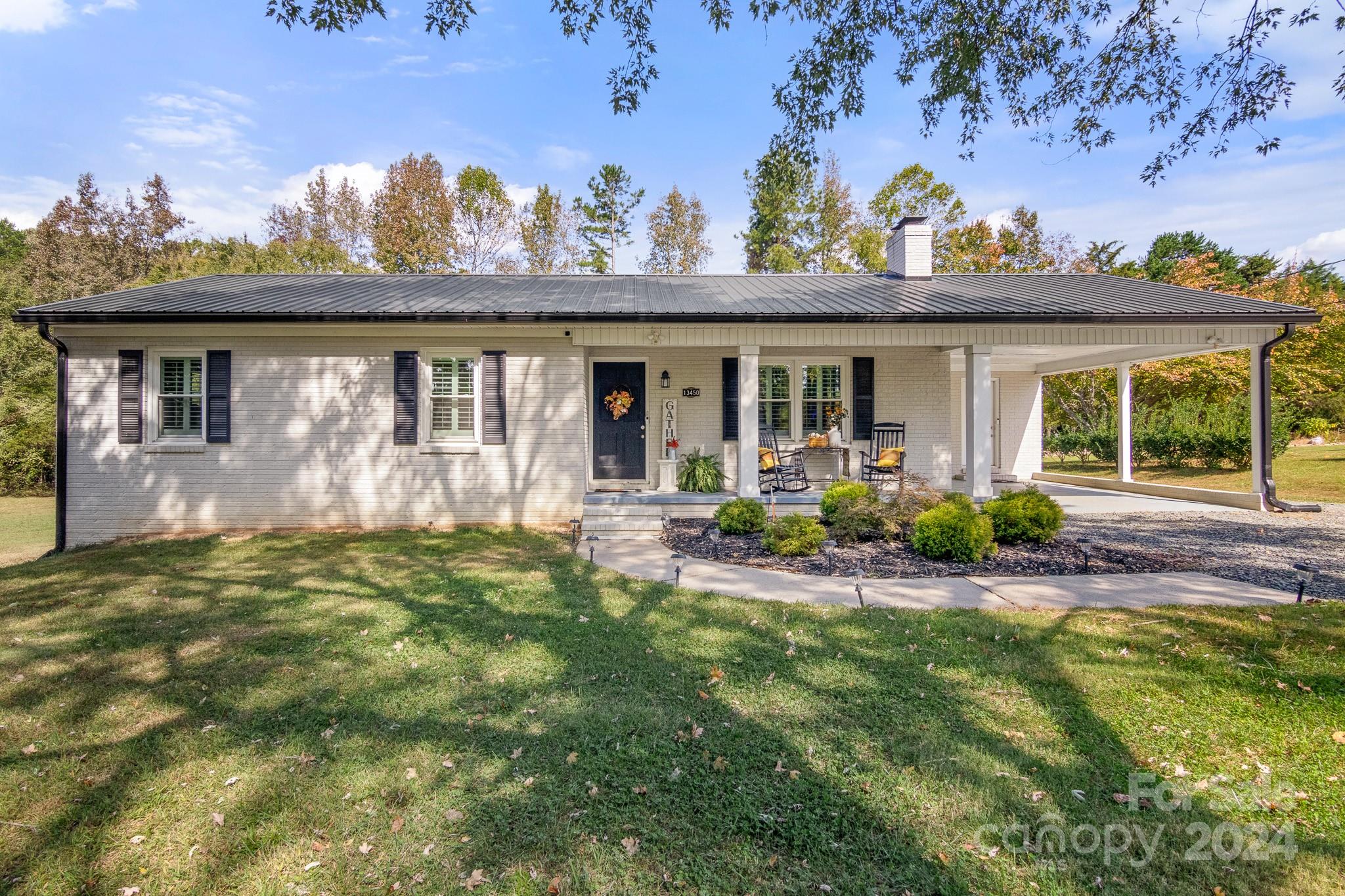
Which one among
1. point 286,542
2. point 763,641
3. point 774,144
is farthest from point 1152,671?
point 286,542

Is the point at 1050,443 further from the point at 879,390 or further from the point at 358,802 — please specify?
the point at 358,802

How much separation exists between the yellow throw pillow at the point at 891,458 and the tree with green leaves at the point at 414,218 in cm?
1883

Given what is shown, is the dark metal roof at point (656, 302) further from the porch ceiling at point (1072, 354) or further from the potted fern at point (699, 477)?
the potted fern at point (699, 477)

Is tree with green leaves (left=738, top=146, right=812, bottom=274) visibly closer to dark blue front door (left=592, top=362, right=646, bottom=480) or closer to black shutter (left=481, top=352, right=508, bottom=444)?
dark blue front door (left=592, top=362, right=646, bottom=480)

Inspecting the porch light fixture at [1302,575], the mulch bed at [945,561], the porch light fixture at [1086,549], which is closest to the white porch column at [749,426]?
the mulch bed at [945,561]

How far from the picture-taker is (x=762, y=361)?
9.91m

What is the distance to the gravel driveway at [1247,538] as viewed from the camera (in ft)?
17.3

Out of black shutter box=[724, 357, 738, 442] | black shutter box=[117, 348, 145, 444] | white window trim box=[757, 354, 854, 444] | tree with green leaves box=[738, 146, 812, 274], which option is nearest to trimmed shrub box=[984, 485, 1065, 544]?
white window trim box=[757, 354, 854, 444]

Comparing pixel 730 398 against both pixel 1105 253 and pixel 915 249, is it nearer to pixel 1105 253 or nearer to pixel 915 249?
pixel 915 249

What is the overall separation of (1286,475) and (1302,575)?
36.0 ft

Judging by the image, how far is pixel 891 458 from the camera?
9148mm

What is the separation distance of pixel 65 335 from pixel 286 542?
4517 mm

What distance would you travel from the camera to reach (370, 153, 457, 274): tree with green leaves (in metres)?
21.2

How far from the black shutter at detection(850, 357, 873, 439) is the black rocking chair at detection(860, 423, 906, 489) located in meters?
0.17
